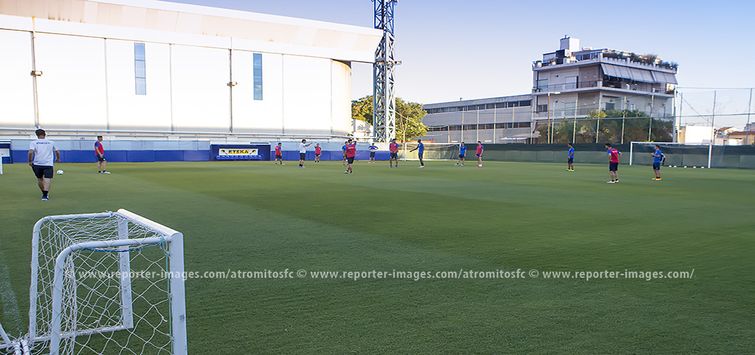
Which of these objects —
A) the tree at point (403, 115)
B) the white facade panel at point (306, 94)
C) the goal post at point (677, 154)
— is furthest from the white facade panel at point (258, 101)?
the goal post at point (677, 154)

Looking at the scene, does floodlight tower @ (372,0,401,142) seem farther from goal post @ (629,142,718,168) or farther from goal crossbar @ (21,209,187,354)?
goal crossbar @ (21,209,187,354)

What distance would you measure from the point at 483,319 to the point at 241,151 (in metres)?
42.0

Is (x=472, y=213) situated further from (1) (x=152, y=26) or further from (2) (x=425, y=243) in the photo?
(1) (x=152, y=26)

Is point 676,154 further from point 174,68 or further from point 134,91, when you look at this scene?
point 134,91

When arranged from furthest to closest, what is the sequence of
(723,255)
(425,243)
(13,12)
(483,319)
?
(13,12), (425,243), (723,255), (483,319)

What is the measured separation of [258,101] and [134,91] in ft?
34.1

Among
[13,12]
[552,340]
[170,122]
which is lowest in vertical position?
[552,340]

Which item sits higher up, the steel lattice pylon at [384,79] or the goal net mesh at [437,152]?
the steel lattice pylon at [384,79]

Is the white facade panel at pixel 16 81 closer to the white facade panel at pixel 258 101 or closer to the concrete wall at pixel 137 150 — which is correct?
the concrete wall at pixel 137 150

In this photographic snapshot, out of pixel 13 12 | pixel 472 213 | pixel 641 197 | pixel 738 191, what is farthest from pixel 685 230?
pixel 13 12

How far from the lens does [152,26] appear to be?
43.2 m

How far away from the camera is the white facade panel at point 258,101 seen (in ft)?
155

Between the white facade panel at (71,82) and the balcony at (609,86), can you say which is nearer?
the white facade panel at (71,82)

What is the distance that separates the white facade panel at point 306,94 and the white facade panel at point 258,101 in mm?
701
